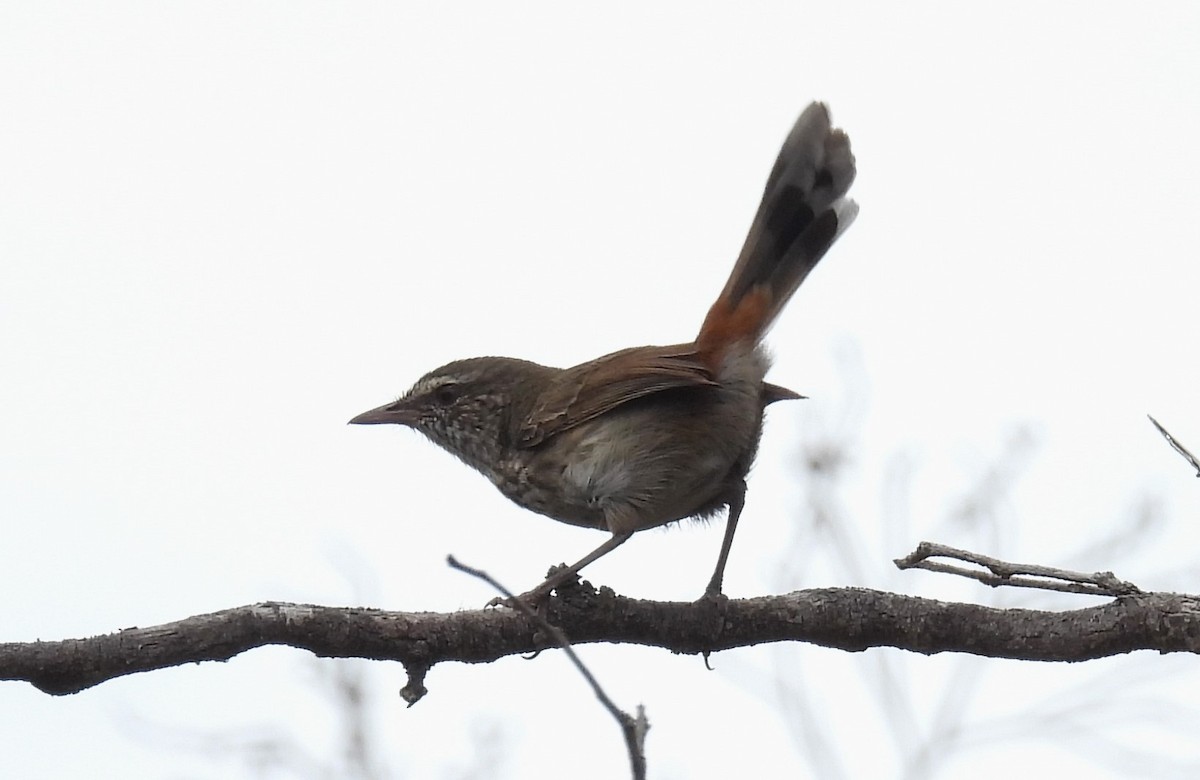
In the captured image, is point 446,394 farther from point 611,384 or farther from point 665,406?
point 665,406

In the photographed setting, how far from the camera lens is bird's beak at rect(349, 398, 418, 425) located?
225 inches

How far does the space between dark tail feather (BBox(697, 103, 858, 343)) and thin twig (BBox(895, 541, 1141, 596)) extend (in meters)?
1.83

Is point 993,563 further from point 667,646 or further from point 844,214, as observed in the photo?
point 844,214

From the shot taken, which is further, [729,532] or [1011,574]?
[729,532]

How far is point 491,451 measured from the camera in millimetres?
5398

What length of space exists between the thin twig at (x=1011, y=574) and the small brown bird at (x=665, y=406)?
109 cm

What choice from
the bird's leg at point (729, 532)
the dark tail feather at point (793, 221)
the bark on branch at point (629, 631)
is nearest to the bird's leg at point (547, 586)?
the bark on branch at point (629, 631)

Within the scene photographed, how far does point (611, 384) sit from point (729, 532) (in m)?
0.76

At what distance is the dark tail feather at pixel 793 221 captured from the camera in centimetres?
520

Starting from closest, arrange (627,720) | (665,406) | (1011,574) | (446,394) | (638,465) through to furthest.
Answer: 1. (627,720)
2. (1011,574)
3. (638,465)
4. (665,406)
5. (446,394)

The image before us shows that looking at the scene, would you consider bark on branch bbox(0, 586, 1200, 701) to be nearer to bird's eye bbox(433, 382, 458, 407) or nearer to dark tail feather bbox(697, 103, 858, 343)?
dark tail feather bbox(697, 103, 858, 343)

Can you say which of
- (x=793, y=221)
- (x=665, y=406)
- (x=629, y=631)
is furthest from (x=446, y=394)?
(x=629, y=631)

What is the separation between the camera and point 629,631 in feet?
Result: 13.0

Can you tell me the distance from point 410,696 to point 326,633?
0.35 m
